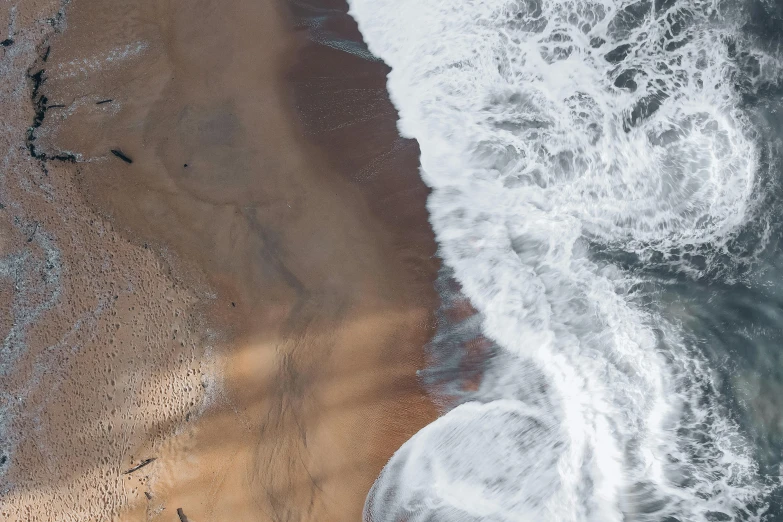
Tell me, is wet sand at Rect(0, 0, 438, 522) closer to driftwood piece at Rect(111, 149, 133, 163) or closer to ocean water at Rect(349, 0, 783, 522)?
driftwood piece at Rect(111, 149, 133, 163)

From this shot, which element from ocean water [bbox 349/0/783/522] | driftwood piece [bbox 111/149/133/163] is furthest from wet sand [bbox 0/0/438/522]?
ocean water [bbox 349/0/783/522]

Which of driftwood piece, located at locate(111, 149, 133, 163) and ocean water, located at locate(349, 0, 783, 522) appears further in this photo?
driftwood piece, located at locate(111, 149, 133, 163)

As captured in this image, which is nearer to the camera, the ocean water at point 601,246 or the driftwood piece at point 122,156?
the ocean water at point 601,246

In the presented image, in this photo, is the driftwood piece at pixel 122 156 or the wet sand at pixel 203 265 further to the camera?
the driftwood piece at pixel 122 156

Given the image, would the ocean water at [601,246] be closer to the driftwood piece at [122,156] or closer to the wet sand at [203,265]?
the wet sand at [203,265]

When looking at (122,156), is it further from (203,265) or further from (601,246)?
(601,246)

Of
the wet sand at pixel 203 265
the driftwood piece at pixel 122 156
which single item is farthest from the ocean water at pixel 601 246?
the driftwood piece at pixel 122 156

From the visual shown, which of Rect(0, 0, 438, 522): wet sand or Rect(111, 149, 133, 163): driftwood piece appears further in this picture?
Rect(111, 149, 133, 163): driftwood piece
